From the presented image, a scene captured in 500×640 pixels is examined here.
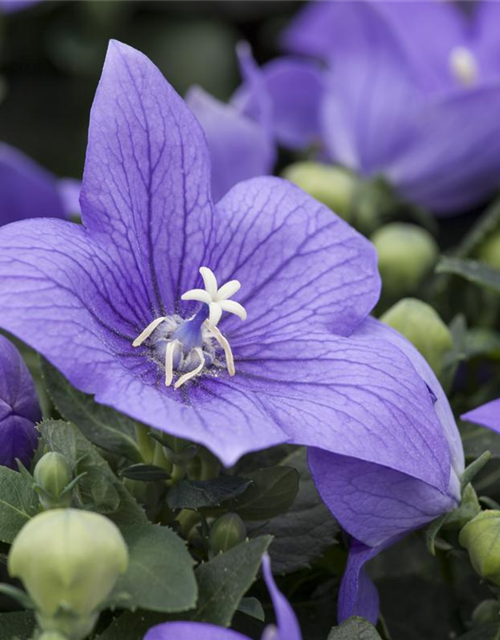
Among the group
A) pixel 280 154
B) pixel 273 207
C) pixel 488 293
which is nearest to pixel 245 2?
pixel 280 154

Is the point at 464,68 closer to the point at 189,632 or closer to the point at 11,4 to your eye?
the point at 11,4

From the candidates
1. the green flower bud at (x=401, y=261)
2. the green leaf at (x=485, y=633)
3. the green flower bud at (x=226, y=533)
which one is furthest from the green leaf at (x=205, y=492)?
the green flower bud at (x=401, y=261)

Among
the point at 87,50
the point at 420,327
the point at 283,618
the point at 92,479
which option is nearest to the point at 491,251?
the point at 420,327

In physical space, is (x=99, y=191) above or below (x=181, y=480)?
above

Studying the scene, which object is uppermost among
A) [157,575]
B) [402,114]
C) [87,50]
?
[402,114]

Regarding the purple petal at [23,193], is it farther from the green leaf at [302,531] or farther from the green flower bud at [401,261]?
the green leaf at [302,531]

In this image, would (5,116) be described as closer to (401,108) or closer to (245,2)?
(245,2)
